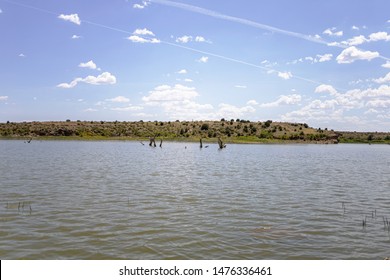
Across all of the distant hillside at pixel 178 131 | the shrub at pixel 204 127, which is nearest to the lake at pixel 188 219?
the distant hillside at pixel 178 131

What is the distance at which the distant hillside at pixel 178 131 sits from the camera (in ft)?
364

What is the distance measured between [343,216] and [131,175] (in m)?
18.4

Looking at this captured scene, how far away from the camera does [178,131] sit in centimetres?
11925

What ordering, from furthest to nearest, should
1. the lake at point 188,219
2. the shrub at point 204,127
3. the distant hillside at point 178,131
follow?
the shrub at point 204,127 → the distant hillside at point 178,131 → the lake at point 188,219

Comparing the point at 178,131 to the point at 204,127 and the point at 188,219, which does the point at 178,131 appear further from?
the point at 188,219

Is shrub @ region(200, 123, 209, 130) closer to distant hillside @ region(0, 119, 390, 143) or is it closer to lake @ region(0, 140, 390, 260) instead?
distant hillside @ region(0, 119, 390, 143)

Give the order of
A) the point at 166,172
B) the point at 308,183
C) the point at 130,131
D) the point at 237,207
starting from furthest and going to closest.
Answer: the point at 130,131, the point at 166,172, the point at 308,183, the point at 237,207

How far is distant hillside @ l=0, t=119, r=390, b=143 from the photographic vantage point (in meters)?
111

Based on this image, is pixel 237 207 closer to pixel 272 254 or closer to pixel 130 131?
pixel 272 254

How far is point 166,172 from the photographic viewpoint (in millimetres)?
34812

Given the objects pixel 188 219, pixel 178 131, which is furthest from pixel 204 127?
pixel 188 219

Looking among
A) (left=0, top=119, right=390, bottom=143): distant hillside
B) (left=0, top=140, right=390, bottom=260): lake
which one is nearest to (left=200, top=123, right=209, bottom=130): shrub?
(left=0, top=119, right=390, bottom=143): distant hillside

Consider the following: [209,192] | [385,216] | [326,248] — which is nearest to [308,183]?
[209,192]

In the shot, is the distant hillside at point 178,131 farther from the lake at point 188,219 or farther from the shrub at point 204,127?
the lake at point 188,219
